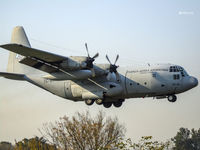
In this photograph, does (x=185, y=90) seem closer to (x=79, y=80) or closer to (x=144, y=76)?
(x=144, y=76)

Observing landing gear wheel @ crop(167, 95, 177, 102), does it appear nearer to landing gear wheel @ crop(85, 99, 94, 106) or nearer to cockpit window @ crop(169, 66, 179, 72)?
cockpit window @ crop(169, 66, 179, 72)

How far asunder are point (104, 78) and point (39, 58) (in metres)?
6.57

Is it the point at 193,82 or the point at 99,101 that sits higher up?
the point at 193,82

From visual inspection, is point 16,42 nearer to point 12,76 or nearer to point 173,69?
point 12,76

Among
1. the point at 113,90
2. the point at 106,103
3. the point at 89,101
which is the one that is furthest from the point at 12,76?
the point at 113,90

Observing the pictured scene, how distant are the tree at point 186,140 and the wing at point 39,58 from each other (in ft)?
171

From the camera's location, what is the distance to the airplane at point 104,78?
36488mm

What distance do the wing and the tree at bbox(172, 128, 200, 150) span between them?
52206 millimetres

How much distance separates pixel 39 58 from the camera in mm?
36125

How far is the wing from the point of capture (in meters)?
33.7

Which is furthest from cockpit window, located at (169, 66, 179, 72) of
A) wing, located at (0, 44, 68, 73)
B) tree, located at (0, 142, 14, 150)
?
tree, located at (0, 142, 14, 150)

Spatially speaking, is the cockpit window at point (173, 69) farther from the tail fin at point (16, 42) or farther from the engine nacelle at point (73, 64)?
the tail fin at point (16, 42)

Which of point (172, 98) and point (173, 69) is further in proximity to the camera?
point (172, 98)

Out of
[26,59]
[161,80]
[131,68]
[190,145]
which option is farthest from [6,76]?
[190,145]
